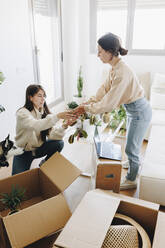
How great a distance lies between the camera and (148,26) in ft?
11.5

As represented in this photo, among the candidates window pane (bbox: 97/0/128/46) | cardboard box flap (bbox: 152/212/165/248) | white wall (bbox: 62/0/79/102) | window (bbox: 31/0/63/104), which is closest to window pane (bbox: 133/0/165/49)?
window pane (bbox: 97/0/128/46)

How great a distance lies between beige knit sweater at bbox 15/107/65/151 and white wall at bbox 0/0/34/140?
2.73 ft

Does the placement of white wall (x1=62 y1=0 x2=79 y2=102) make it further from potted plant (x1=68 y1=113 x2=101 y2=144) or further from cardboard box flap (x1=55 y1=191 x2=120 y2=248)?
cardboard box flap (x1=55 y1=191 x2=120 y2=248)

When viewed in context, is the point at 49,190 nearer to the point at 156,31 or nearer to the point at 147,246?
the point at 147,246

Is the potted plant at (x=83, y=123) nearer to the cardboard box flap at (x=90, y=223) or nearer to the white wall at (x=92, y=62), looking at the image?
the cardboard box flap at (x=90, y=223)

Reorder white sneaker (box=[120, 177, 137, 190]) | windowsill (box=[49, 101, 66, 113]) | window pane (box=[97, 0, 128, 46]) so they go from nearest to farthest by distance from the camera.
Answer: white sneaker (box=[120, 177, 137, 190])
window pane (box=[97, 0, 128, 46])
windowsill (box=[49, 101, 66, 113])

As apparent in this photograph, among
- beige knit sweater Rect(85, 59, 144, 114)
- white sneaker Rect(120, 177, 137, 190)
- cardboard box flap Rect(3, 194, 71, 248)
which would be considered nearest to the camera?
cardboard box flap Rect(3, 194, 71, 248)

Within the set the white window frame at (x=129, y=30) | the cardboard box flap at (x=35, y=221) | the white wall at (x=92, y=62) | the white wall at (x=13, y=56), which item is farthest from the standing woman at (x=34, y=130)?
the white window frame at (x=129, y=30)

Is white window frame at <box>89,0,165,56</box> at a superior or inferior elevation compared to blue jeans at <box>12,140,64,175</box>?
superior

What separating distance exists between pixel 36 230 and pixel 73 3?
11.2ft

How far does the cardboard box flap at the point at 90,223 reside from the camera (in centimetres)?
89

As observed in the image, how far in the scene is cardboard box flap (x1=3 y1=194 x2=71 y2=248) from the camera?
112 cm

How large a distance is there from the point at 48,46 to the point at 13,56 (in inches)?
45.4

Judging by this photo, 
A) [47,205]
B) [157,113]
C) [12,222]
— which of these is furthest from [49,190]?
[157,113]
